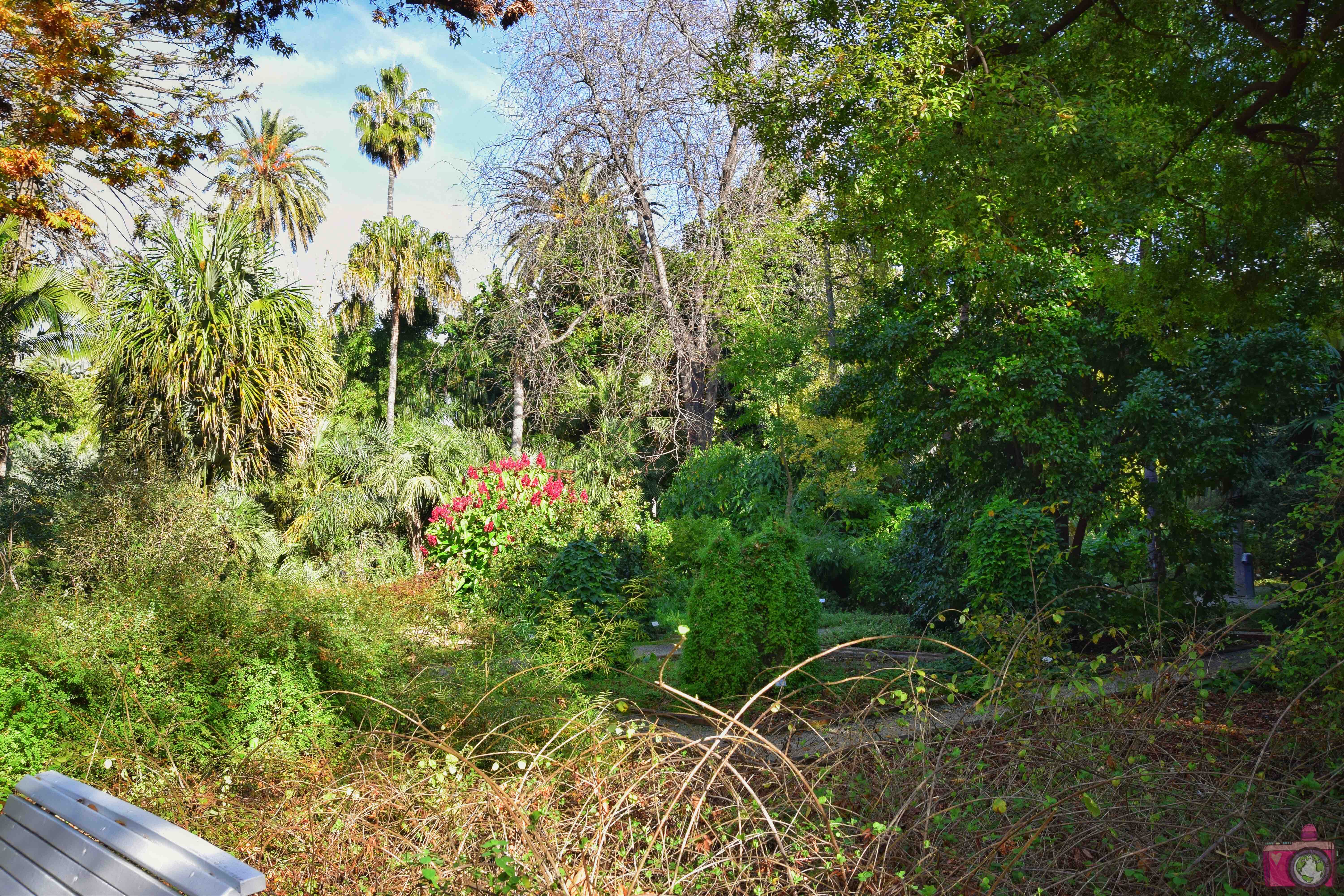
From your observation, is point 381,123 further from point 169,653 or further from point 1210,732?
point 1210,732

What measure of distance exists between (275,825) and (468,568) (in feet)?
23.3

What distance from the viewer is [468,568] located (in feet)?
33.4

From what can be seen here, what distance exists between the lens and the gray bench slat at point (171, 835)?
6.38 feet

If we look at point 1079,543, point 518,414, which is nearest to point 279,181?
point 518,414

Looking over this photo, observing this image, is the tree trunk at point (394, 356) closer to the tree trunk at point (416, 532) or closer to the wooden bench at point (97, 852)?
the tree trunk at point (416, 532)

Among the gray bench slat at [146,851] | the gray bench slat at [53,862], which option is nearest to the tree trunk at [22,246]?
the gray bench slat at [53,862]

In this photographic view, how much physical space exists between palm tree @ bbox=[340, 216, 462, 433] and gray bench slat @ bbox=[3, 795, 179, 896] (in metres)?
20.1

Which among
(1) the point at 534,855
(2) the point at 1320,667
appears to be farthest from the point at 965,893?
(2) the point at 1320,667

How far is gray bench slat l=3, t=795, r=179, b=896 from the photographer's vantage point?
80.9 inches

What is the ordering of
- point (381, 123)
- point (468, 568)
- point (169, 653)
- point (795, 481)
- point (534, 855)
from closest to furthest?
point (534, 855) < point (169, 653) < point (468, 568) < point (795, 481) < point (381, 123)

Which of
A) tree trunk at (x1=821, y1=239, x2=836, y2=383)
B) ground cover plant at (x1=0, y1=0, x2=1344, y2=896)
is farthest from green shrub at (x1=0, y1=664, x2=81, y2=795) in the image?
tree trunk at (x1=821, y1=239, x2=836, y2=383)

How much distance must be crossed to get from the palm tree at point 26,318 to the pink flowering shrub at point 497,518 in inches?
224

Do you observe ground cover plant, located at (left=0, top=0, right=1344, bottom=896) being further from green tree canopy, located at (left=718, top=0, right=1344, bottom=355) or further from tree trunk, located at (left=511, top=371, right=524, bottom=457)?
tree trunk, located at (left=511, top=371, right=524, bottom=457)

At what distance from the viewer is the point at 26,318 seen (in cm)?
1181
